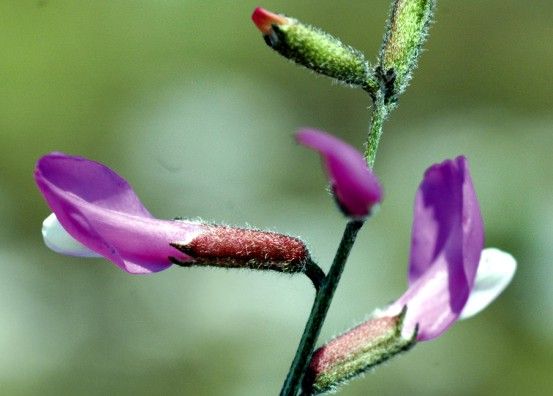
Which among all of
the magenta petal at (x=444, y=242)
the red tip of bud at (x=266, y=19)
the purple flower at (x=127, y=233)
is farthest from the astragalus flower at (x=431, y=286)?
the red tip of bud at (x=266, y=19)

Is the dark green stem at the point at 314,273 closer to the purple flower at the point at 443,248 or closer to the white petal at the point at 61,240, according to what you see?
the purple flower at the point at 443,248

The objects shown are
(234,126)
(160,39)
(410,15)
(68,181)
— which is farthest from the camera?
(160,39)

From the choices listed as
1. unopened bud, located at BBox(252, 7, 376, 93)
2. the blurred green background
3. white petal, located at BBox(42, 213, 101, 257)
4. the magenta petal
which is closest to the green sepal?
unopened bud, located at BBox(252, 7, 376, 93)

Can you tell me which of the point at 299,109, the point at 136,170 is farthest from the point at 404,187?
the point at 136,170

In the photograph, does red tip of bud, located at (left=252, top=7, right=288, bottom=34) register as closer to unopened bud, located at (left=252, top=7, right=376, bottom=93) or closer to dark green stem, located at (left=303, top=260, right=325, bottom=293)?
unopened bud, located at (left=252, top=7, right=376, bottom=93)

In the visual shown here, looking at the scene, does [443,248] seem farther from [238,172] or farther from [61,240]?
[238,172]

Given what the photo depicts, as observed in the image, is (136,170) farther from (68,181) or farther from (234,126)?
(68,181)
